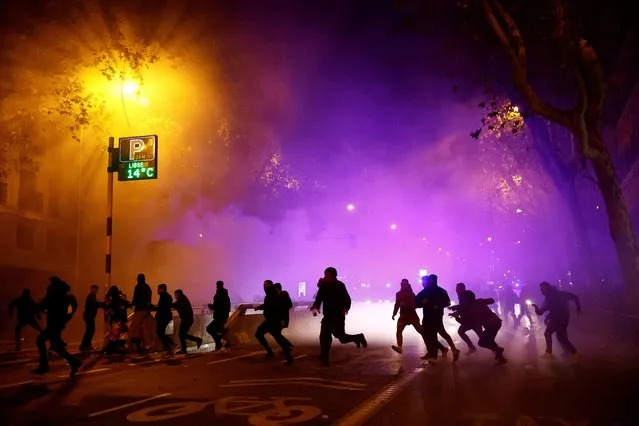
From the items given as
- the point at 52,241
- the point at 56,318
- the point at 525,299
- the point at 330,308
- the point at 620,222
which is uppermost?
the point at 52,241

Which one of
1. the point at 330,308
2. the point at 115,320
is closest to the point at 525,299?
the point at 330,308

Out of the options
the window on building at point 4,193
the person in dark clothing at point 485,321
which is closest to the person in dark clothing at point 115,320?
the person in dark clothing at point 485,321

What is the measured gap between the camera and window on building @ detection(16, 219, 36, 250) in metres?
28.8

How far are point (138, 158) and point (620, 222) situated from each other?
44.3ft

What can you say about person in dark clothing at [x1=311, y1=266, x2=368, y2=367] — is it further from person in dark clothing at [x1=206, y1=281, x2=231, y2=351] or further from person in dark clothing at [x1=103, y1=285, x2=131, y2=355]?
person in dark clothing at [x1=103, y1=285, x2=131, y2=355]

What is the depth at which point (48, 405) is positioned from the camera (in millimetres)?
7664

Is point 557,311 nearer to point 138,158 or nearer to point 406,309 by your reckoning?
point 406,309

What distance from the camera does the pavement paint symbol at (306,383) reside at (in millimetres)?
8984

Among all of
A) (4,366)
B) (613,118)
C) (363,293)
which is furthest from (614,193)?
(363,293)

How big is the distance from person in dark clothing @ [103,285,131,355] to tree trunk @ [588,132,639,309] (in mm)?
12758

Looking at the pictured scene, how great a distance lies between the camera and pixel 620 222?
14992 millimetres

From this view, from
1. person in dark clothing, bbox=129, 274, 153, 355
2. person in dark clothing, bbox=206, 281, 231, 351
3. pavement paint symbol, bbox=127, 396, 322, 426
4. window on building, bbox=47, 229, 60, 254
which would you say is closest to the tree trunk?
person in dark clothing, bbox=206, 281, 231, 351

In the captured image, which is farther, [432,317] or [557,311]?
[557,311]

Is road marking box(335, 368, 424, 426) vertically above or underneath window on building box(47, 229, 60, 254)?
underneath
